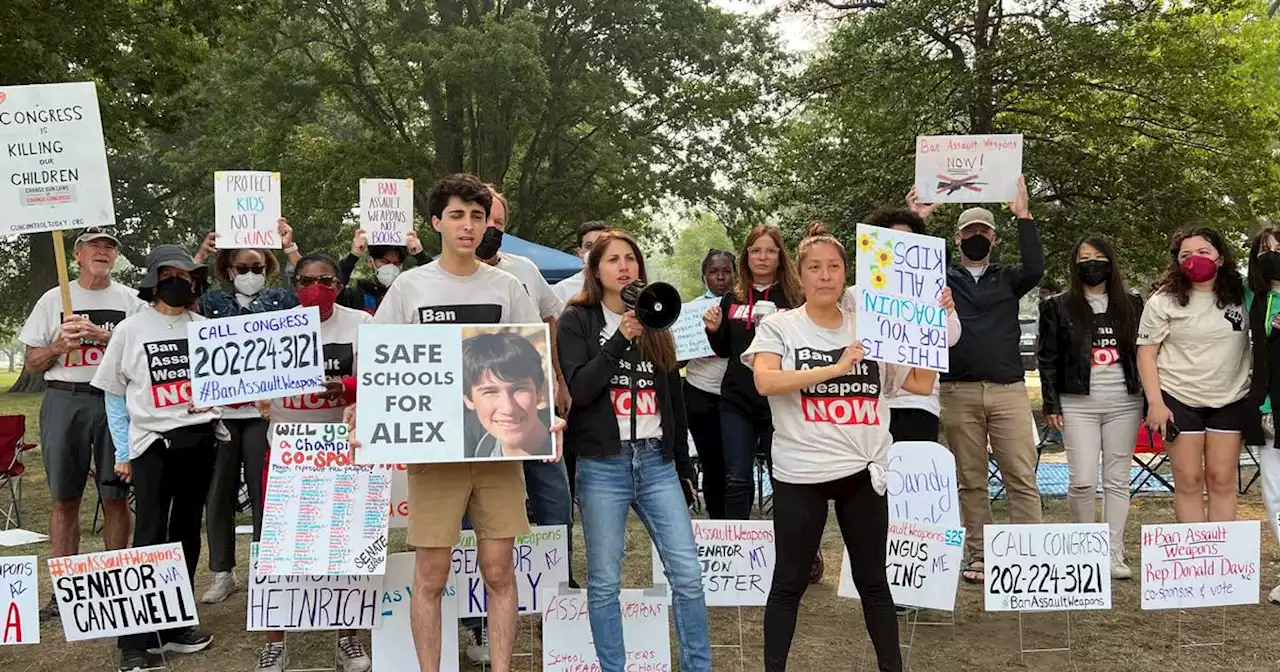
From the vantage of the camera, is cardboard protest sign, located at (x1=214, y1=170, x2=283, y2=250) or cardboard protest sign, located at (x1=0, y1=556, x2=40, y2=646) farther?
cardboard protest sign, located at (x1=214, y1=170, x2=283, y2=250)

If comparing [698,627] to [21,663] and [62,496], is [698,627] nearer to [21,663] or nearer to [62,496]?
[21,663]

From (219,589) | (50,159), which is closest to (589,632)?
(219,589)

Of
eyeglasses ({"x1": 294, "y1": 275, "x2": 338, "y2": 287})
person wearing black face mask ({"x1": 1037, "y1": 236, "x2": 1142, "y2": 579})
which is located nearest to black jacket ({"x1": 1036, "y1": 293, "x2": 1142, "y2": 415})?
person wearing black face mask ({"x1": 1037, "y1": 236, "x2": 1142, "y2": 579})

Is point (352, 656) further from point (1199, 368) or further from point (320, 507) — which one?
point (1199, 368)

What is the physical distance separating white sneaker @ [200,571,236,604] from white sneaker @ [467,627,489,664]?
6.07 ft

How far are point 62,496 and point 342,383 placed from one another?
7.03ft

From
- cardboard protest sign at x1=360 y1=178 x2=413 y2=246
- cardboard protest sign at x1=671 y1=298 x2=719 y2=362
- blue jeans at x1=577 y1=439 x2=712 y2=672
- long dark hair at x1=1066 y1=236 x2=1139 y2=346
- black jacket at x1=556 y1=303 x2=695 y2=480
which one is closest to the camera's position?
black jacket at x1=556 y1=303 x2=695 y2=480

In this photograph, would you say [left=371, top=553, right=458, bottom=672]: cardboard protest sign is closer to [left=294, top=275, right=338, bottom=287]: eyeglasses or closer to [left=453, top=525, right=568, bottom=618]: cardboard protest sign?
[left=453, top=525, right=568, bottom=618]: cardboard protest sign

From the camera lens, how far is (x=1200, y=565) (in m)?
4.58

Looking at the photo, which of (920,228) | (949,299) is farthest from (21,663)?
(920,228)

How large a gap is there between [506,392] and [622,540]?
742mm

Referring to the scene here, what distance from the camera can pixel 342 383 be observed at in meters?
4.41

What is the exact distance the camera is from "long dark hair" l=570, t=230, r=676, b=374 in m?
3.79

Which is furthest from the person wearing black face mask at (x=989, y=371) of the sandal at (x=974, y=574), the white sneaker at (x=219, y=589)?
the white sneaker at (x=219, y=589)
